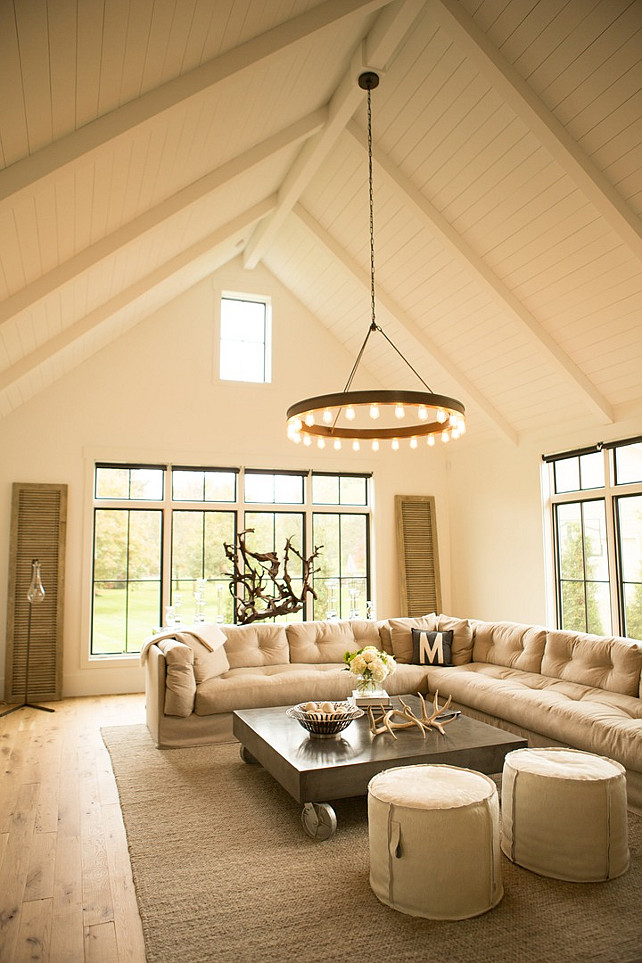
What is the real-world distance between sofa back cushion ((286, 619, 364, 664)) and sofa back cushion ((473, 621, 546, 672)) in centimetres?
91

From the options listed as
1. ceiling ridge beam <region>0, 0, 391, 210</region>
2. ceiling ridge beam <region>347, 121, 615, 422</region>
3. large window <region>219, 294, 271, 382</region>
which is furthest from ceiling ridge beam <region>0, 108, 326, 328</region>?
large window <region>219, 294, 271, 382</region>

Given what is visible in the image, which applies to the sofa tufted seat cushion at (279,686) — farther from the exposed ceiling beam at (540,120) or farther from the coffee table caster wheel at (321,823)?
the exposed ceiling beam at (540,120)

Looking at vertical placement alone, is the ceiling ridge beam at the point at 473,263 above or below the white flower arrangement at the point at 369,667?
above

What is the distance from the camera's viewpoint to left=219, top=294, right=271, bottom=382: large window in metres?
7.93

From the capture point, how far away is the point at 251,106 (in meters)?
4.30

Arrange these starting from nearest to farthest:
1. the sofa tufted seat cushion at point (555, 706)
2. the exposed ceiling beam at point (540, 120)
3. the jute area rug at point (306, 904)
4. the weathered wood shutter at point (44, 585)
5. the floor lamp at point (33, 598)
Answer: the jute area rug at point (306, 904), the sofa tufted seat cushion at point (555, 706), the exposed ceiling beam at point (540, 120), the floor lamp at point (33, 598), the weathered wood shutter at point (44, 585)

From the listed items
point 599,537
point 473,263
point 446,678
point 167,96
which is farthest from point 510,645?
point 167,96

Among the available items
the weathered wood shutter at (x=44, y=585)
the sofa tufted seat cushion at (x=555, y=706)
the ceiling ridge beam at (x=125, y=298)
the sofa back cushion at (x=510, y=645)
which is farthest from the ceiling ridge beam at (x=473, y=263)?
the weathered wood shutter at (x=44, y=585)

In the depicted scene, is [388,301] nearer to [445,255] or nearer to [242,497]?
[445,255]

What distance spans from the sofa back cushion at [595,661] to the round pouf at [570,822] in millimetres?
1542

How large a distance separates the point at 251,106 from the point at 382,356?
152 inches

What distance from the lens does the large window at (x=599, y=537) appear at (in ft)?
19.5

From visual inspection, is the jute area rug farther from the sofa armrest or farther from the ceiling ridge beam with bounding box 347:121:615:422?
the ceiling ridge beam with bounding box 347:121:615:422

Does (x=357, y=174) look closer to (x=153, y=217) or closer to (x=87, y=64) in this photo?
(x=153, y=217)
